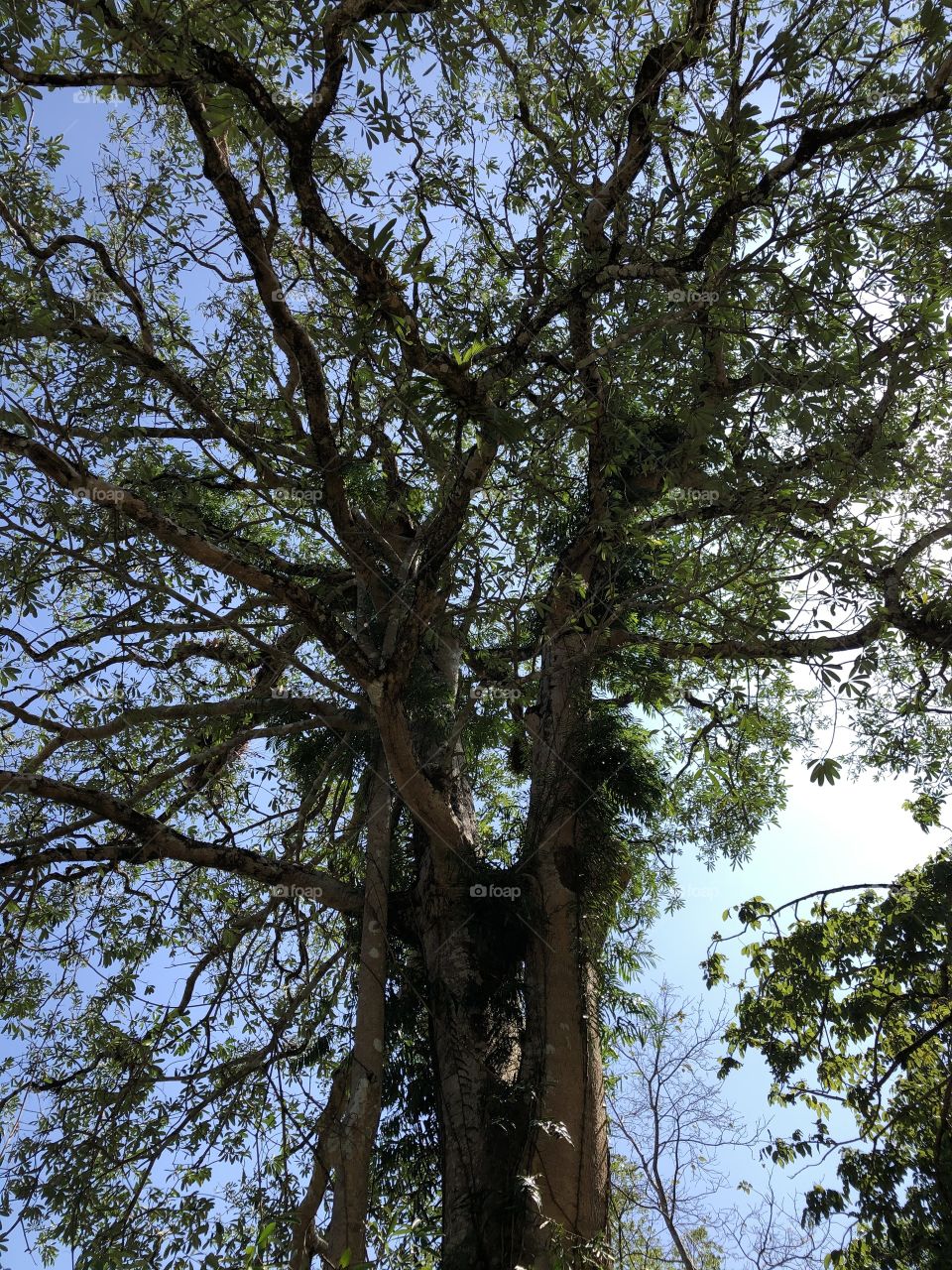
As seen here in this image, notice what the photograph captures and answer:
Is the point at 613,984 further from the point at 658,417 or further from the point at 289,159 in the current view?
the point at 289,159

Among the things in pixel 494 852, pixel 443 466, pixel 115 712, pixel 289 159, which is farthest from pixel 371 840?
pixel 289 159

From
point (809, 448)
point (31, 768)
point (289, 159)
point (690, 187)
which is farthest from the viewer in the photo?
point (31, 768)

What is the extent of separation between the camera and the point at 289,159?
12.4ft

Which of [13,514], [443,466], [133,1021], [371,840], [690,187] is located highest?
[690,187]

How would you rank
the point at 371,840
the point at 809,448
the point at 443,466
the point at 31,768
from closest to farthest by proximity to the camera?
the point at 443,466 < the point at 809,448 < the point at 31,768 < the point at 371,840

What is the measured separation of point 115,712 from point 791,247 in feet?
14.8

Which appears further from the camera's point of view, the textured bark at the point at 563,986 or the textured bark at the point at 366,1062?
the textured bark at the point at 563,986

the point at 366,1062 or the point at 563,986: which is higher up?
the point at 563,986

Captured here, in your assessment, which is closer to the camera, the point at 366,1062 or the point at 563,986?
the point at 366,1062

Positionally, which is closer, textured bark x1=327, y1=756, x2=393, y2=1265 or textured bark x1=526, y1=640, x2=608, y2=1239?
textured bark x1=327, y1=756, x2=393, y2=1265

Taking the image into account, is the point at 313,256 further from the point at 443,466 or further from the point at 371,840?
the point at 371,840

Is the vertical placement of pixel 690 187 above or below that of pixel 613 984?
above

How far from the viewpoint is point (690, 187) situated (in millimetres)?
4473

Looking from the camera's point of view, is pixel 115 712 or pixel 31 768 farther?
pixel 115 712
